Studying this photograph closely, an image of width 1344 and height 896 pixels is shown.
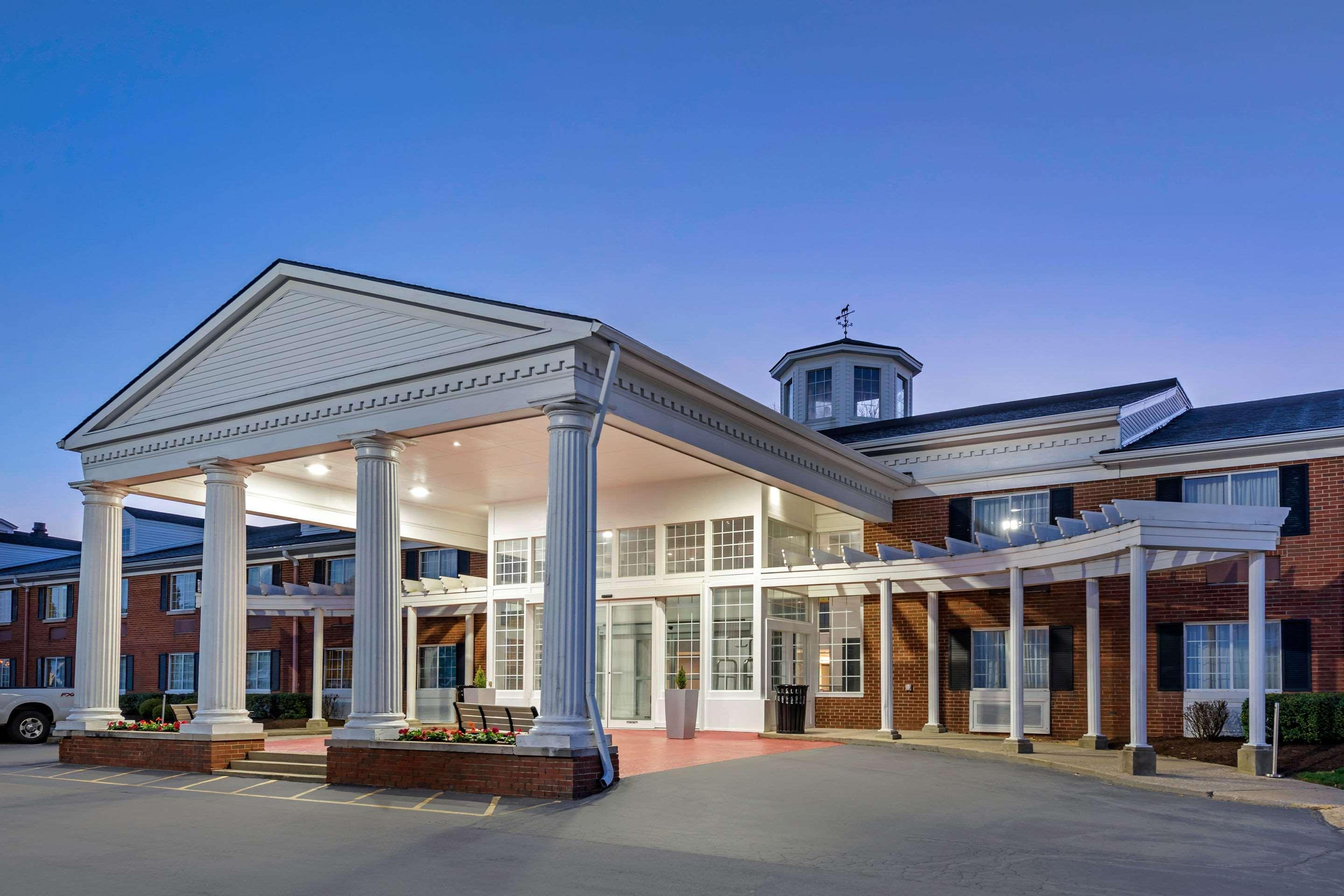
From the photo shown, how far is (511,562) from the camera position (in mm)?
23828

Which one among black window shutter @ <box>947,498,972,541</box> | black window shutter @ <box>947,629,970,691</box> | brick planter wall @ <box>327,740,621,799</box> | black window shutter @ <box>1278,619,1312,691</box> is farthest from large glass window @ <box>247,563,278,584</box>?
black window shutter @ <box>1278,619,1312,691</box>

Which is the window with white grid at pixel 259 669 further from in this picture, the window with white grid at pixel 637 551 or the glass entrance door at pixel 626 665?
the window with white grid at pixel 637 551

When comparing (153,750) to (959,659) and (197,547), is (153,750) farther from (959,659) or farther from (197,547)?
(197,547)

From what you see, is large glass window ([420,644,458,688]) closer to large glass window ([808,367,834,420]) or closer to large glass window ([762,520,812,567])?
large glass window ([762,520,812,567])

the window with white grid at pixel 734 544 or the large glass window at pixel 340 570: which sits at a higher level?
the window with white grid at pixel 734 544

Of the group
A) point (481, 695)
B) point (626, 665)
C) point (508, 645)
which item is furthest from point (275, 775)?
point (508, 645)

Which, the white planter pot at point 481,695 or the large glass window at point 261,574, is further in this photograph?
the large glass window at point 261,574

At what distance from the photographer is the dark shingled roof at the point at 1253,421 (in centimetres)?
1978

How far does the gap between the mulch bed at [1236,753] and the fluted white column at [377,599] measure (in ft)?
37.9

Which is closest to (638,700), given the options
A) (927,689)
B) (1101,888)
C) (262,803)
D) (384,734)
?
(927,689)

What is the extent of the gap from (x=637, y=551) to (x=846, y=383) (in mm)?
10038

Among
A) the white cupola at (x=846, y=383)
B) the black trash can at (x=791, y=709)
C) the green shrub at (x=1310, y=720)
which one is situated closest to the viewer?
the green shrub at (x=1310, y=720)

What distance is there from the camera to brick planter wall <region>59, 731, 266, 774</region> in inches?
679

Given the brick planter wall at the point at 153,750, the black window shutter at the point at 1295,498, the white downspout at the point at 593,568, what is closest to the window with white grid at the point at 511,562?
the brick planter wall at the point at 153,750
